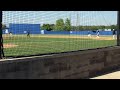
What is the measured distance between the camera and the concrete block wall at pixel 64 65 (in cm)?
575

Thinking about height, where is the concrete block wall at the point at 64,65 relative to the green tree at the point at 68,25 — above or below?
below

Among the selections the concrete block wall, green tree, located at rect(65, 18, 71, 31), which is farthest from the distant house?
green tree, located at rect(65, 18, 71, 31)

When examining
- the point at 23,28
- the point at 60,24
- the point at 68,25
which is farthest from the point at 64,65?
the point at 23,28

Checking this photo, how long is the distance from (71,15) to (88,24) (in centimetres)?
100

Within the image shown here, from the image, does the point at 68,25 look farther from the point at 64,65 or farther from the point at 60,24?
the point at 64,65

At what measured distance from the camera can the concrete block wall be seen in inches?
226

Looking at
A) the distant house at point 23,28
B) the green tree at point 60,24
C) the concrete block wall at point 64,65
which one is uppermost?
the green tree at point 60,24

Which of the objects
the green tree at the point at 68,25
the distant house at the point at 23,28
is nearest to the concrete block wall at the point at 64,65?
the distant house at the point at 23,28

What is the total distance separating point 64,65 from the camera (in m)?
7.36

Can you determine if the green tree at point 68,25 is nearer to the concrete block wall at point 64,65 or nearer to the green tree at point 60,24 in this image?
the green tree at point 60,24

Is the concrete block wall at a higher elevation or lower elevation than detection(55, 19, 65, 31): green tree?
lower

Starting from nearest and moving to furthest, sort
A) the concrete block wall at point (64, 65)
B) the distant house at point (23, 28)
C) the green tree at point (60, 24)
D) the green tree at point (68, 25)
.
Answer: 1. the concrete block wall at point (64, 65)
2. the distant house at point (23, 28)
3. the green tree at point (60, 24)
4. the green tree at point (68, 25)

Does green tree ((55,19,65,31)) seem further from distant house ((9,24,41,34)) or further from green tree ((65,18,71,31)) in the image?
distant house ((9,24,41,34))

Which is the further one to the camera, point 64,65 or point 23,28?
point 64,65
